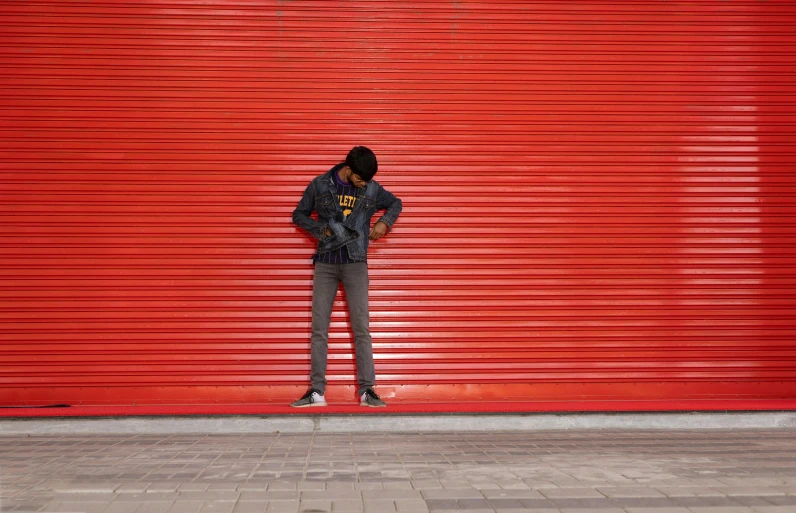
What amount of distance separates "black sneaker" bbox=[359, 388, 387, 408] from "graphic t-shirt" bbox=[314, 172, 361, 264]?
3.22 ft

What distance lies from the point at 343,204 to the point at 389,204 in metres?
0.38

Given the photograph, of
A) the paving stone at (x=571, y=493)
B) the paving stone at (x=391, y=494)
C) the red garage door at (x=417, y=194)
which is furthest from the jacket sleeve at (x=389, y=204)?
the paving stone at (x=571, y=493)

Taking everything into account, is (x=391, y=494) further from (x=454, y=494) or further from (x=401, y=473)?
(x=401, y=473)

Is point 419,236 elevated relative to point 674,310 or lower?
elevated

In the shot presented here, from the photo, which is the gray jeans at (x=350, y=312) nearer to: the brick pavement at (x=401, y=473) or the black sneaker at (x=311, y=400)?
the black sneaker at (x=311, y=400)

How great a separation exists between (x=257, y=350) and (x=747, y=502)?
3594 millimetres

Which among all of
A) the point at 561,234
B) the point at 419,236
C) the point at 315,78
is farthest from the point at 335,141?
the point at 561,234

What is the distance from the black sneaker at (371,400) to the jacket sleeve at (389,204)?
1.25 m

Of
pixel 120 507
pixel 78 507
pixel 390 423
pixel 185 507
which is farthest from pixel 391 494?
pixel 390 423

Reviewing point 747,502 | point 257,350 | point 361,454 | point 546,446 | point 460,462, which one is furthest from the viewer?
point 257,350

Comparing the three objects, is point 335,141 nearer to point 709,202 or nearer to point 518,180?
point 518,180

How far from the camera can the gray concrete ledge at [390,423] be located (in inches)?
197

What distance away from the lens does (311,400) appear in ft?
17.0

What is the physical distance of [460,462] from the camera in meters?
3.86
